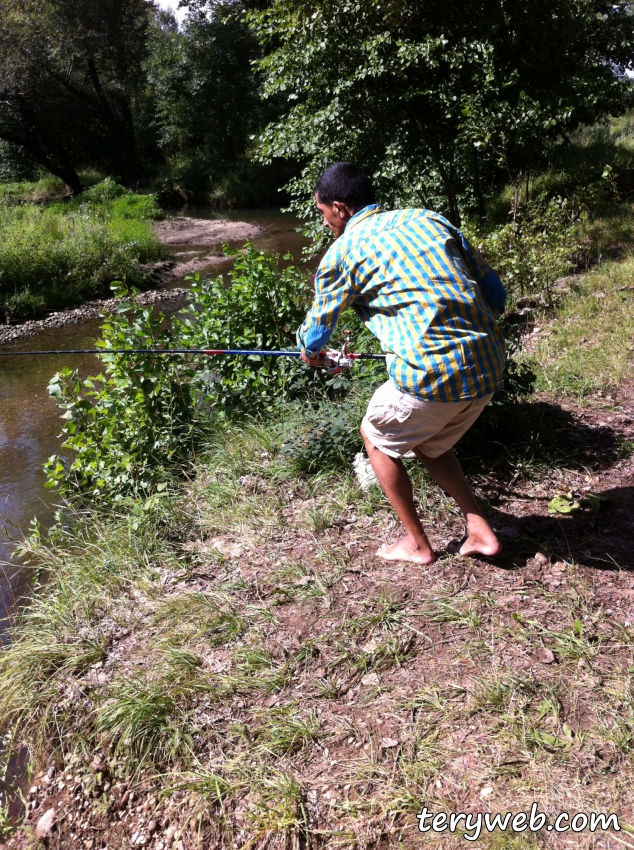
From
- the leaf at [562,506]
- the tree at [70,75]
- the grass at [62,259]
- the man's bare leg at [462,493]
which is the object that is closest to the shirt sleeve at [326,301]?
the man's bare leg at [462,493]

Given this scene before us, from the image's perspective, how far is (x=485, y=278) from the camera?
2.89 meters

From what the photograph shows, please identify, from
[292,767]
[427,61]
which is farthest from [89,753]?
[427,61]

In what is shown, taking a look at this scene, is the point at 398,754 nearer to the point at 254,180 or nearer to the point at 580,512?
the point at 580,512

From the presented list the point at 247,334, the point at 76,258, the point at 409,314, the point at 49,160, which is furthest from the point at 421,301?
the point at 49,160

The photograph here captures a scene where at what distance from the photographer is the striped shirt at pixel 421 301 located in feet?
8.09

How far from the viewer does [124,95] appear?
32.8m

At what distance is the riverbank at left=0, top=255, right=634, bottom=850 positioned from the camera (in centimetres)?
215

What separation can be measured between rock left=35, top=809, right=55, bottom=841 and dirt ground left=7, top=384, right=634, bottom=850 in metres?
0.04

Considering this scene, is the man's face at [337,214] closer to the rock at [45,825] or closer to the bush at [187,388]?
the bush at [187,388]

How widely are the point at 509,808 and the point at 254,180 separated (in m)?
30.1

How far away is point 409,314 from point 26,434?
6.39 meters

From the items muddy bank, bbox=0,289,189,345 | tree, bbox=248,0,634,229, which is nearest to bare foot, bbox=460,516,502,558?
tree, bbox=248,0,634,229

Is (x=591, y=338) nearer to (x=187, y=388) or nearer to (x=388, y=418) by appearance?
(x=187, y=388)

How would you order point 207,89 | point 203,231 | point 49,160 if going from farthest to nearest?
point 207,89 → point 49,160 → point 203,231
